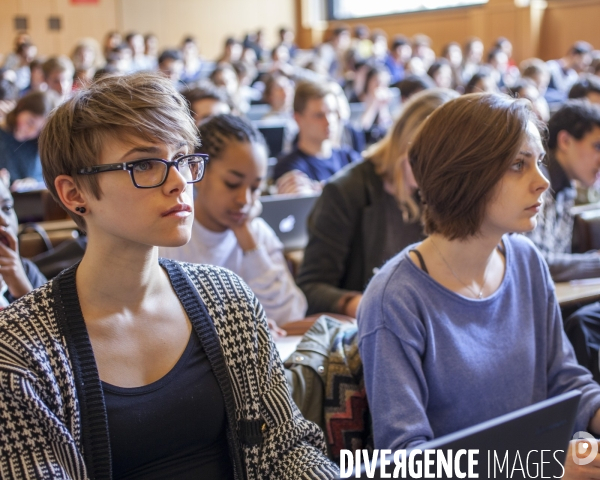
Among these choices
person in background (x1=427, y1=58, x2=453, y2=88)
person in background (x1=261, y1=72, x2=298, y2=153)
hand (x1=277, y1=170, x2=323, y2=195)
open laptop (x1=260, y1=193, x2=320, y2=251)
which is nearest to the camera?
open laptop (x1=260, y1=193, x2=320, y2=251)

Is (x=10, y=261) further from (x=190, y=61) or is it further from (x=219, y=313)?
(x=190, y=61)

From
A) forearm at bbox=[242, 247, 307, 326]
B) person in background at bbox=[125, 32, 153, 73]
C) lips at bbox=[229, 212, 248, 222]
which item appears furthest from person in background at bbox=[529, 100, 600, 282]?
person in background at bbox=[125, 32, 153, 73]

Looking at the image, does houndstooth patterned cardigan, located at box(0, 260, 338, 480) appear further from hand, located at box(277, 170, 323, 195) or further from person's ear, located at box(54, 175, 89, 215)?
hand, located at box(277, 170, 323, 195)

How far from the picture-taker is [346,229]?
7.47 feet

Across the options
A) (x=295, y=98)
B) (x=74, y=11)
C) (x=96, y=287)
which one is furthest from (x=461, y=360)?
(x=74, y=11)

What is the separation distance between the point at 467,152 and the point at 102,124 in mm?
671

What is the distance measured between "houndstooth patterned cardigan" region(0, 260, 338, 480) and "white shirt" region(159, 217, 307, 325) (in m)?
Answer: 0.88

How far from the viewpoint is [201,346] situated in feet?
3.93

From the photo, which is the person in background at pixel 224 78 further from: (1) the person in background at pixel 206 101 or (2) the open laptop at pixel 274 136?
(1) the person in background at pixel 206 101

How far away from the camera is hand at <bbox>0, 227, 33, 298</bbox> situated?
71.0 inches

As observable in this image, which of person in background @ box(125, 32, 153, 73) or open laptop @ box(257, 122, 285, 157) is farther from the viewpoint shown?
person in background @ box(125, 32, 153, 73)

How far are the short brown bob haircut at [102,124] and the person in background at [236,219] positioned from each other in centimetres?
92

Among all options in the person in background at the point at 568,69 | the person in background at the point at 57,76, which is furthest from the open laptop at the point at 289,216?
the person in background at the point at 568,69

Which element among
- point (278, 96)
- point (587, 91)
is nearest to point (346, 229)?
point (587, 91)
